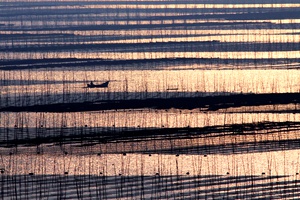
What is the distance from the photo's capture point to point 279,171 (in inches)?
978

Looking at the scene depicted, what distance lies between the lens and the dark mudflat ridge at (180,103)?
30.9m

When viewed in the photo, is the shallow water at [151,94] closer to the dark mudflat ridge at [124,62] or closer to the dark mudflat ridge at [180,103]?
the dark mudflat ridge at [124,62]

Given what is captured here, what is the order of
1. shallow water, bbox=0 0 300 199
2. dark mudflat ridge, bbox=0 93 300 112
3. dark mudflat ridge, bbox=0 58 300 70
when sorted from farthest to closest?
1. dark mudflat ridge, bbox=0 58 300 70
2. dark mudflat ridge, bbox=0 93 300 112
3. shallow water, bbox=0 0 300 199

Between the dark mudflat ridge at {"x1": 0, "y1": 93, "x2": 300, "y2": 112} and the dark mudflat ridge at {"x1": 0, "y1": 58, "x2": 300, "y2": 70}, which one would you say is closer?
the dark mudflat ridge at {"x1": 0, "y1": 93, "x2": 300, "y2": 112}

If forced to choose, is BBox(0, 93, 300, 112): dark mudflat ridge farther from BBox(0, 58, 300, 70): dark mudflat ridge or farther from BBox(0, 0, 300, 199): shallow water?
BBox(0, 58, 300, 70): dark mudflat ridge

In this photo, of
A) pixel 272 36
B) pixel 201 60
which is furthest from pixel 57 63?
pixel 272 36

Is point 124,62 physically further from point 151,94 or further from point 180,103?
point 180,103

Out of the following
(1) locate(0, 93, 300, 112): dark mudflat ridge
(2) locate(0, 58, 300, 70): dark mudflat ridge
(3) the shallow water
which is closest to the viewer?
(3) the shallow water

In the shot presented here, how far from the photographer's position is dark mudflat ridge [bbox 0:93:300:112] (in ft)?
101

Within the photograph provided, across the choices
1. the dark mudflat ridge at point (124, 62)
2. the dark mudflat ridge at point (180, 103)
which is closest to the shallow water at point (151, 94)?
the dark mudflat ridge at point (124, 62)

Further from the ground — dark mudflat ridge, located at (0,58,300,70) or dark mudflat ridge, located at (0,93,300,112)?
dark mudflat ridge, located at (0,58,300,70)

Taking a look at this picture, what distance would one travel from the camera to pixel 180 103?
31.2m

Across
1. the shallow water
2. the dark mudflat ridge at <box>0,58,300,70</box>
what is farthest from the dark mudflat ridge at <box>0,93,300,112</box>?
the dark mudflat ridge at <box>0,58,300,70</box>

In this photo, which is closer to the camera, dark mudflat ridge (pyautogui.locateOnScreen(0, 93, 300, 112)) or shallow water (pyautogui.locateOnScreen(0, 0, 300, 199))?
shallow water (pyautogui.locateOnScreen(0, 0, 300, 199))
